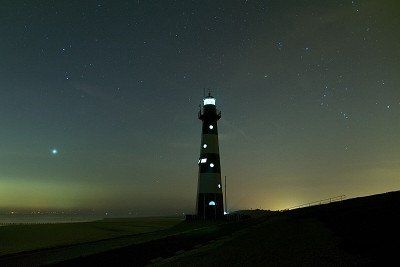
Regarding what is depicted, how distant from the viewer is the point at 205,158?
125 ft

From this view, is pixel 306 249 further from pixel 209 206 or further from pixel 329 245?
pixel 209 206

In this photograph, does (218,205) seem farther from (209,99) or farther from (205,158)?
(209,99)

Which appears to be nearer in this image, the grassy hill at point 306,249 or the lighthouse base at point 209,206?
the grassy hill at point 306,249

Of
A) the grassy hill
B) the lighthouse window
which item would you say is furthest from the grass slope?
the lighthouse window

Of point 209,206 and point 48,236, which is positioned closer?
point 48,236

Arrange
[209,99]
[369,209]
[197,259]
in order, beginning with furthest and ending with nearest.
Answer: [209,99] < [369,209] < [197,259]

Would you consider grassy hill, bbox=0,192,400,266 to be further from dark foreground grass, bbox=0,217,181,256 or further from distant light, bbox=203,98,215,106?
distant light, bbox=203,98,215,106

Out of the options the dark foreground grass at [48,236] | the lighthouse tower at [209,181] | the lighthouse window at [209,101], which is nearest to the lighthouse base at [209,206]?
the lighthouse tower at [209,181]

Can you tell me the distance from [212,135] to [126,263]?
26.6 meters

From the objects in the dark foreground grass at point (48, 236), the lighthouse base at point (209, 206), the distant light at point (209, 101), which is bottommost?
the dark foreground grass at point (48, 236)

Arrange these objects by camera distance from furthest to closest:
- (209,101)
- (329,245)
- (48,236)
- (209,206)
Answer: (209,101), (209,206), (48,236), (329,245)

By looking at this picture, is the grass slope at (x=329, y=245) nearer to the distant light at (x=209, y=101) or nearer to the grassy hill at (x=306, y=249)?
the grassy hill at (x=306, y=249)

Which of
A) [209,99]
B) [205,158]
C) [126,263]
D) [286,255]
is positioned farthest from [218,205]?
[286,255]

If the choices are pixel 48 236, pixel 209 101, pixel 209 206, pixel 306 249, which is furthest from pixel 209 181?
pixel 306 249
